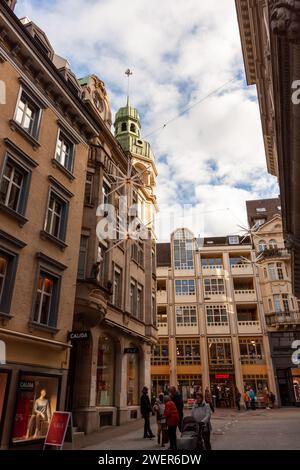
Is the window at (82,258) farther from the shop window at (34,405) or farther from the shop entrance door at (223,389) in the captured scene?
the shop entrance door at (223,389)

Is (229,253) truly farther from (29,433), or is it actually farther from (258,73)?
(29,433)

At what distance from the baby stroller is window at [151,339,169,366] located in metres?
36.9

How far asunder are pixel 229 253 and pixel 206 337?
11979mm

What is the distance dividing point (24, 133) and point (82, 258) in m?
6.81

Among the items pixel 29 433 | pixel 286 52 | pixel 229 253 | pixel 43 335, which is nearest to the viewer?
pixel 286 52

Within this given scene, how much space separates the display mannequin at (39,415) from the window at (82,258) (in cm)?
599

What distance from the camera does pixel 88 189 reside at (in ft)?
63.4

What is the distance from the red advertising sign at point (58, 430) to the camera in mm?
9461

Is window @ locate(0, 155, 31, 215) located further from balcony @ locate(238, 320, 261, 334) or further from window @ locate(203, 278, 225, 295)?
balcony @ locate(238, 320, 261, 334)

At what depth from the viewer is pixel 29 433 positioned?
37.4 ft

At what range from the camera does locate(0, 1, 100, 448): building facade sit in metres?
11.3

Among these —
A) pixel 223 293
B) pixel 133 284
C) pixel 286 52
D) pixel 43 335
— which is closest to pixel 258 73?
pixel 286 52

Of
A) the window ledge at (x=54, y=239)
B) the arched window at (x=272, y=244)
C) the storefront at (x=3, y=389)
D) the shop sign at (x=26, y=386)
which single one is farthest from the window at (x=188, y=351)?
the storefront at (x=3, y=389)

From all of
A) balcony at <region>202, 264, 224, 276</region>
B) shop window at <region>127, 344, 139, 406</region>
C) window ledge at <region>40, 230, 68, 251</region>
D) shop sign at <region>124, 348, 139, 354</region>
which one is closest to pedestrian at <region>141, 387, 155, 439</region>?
shop sign at <region>124, 348, 139, 354</region>
